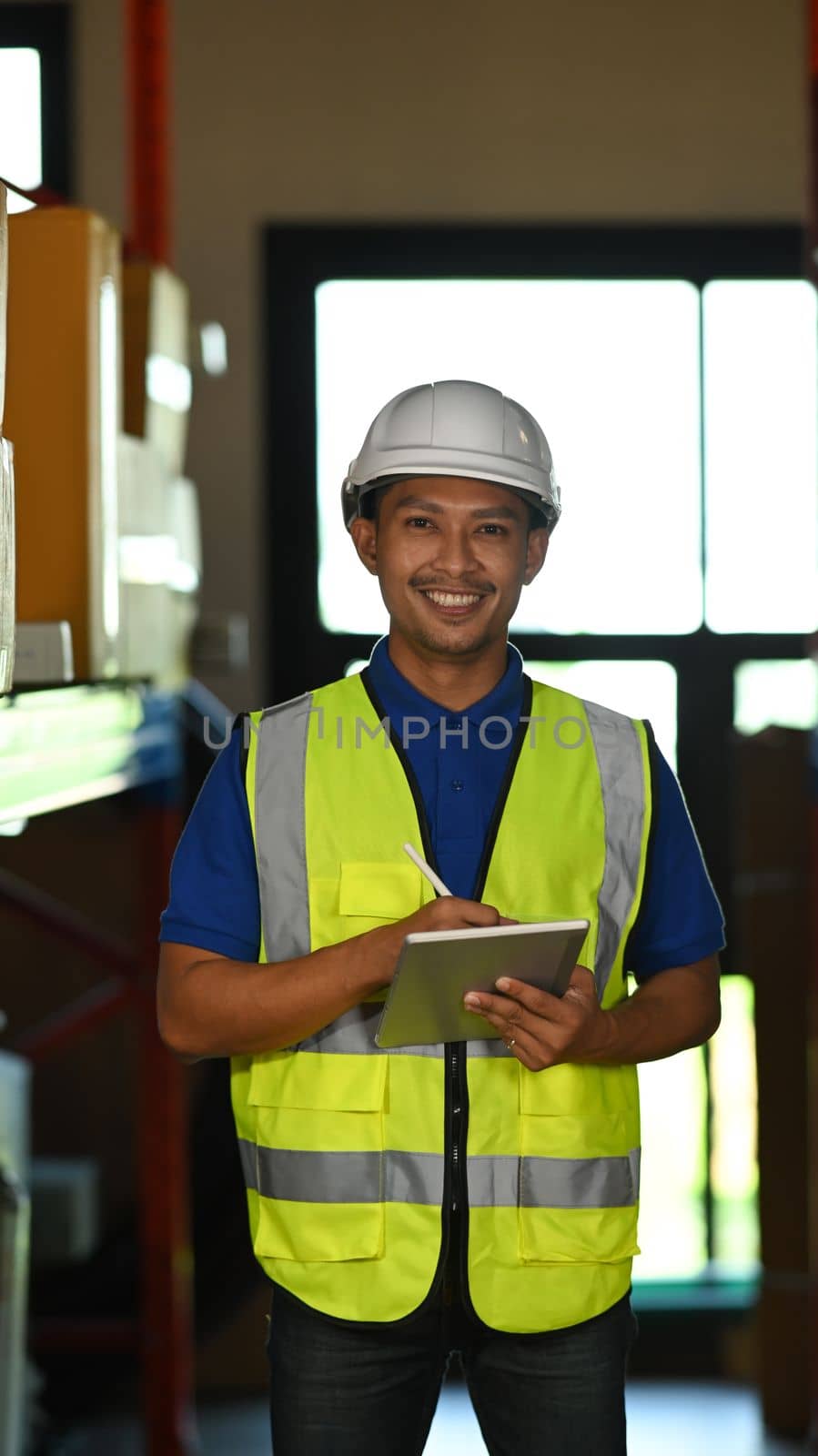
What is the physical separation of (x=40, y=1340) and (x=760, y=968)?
86.9 inches

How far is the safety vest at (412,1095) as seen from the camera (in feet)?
6.71

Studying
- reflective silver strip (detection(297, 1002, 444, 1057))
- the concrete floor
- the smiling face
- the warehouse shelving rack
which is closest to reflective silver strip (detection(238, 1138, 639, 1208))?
reflective silver strip (detection(297, 1002, 444, 1057))

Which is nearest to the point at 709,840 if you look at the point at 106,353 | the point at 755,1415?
the point at 755,1415

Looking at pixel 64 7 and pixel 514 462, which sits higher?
pixel 64 7

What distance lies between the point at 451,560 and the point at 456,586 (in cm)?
3


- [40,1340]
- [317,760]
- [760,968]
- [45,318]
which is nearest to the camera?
[317,760]

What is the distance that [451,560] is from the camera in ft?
6.42

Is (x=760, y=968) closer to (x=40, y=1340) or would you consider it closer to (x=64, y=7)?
(x=40, y=1340)

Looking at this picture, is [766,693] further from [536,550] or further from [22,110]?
[536,550]

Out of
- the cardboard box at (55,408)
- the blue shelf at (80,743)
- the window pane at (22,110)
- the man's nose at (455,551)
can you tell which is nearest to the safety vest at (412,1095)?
the man's nose at (455,551)

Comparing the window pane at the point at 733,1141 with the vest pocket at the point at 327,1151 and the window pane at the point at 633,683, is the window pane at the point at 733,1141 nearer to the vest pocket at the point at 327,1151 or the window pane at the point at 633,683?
the window pane at the point at 633,683

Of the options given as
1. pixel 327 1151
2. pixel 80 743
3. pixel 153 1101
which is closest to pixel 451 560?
pixel 327 1151

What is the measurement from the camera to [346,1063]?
206 centimetres

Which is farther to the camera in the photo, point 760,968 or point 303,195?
point 303,195
